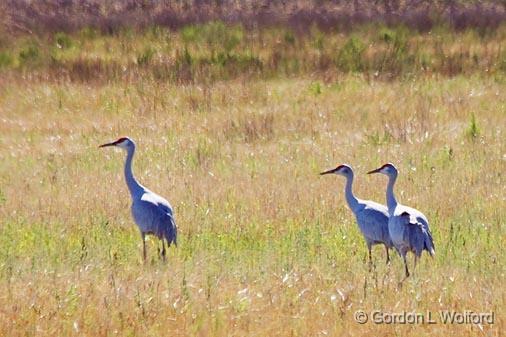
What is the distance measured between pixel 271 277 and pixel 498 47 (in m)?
15.3

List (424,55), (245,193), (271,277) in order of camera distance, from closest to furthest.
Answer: (271,277), (245,193), (424,55)

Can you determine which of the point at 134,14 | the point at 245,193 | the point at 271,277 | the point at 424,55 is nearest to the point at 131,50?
the point at 134,14

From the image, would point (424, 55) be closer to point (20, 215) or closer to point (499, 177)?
point (499, 177)

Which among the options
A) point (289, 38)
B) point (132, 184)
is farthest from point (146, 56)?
point (132, 184)

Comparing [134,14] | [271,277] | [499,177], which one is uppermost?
[271,277]

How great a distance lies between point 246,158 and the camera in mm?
15070

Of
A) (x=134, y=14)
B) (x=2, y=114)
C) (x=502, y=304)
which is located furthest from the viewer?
(x=134, y=14)

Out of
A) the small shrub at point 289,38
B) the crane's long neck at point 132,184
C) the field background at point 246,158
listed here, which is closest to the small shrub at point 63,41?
the field background at point 246,158

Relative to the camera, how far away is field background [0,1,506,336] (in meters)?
8.35

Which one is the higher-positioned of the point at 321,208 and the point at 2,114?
the point at 321,208

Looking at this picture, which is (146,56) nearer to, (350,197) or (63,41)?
(63,41)

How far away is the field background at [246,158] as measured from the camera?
8.35 metres

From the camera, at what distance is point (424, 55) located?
22.7 m

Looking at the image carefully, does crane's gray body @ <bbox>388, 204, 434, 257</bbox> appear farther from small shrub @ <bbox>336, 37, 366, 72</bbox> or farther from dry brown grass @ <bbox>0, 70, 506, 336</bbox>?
small shrub @ <bbox>336, 37, 366, 72</bbox>
